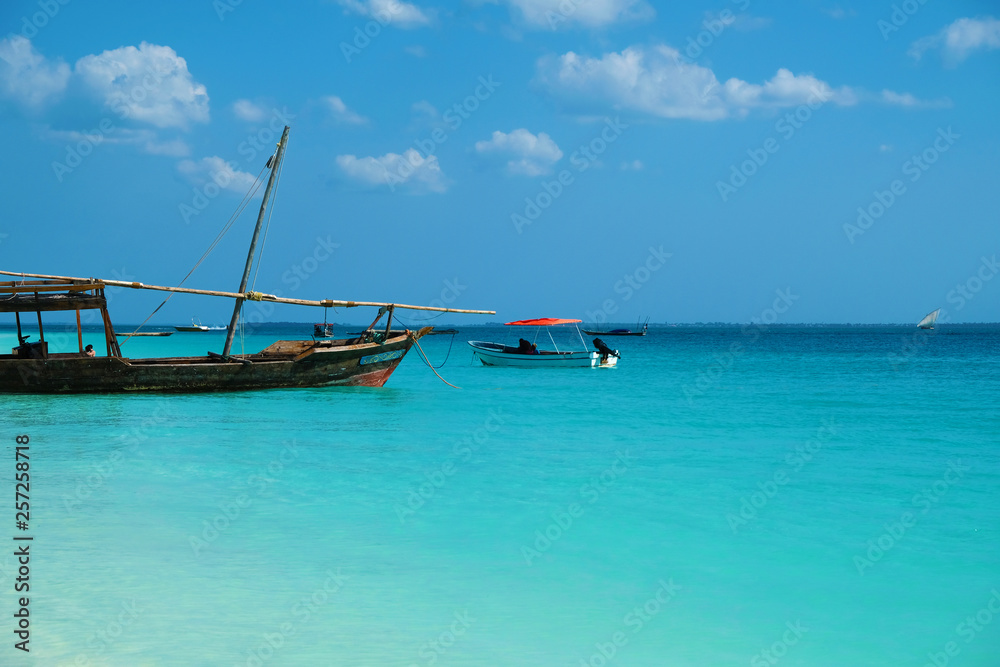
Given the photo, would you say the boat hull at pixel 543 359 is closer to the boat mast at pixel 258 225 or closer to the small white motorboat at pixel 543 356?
the small white motorboat at pixel 543 356

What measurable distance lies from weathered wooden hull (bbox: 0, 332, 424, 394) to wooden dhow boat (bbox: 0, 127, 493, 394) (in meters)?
0.02

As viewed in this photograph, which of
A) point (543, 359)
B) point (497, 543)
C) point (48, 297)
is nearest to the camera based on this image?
point (497, 543)

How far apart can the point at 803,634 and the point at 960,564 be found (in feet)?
9.58

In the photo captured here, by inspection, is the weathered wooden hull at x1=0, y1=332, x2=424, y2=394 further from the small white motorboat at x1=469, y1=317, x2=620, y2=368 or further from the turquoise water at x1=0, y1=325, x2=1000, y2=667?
the small white motorboat at x1=469, y1=317, x2=620, y2=368

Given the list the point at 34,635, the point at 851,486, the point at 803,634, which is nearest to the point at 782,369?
the point at 851,486

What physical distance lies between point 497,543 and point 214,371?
14213 mm

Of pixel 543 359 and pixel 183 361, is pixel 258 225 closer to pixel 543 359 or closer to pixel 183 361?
pixel 183 361

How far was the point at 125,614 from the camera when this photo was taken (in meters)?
6.01

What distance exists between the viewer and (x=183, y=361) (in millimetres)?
21750

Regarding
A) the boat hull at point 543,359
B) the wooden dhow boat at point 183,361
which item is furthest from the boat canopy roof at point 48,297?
the boat hull at point 543,359

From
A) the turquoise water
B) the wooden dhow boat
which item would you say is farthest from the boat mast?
the turquoise water

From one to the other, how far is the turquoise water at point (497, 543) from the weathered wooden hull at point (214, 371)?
2.07 metres

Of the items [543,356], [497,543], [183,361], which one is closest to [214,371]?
[183,361]

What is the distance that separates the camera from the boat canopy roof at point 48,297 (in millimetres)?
18422
